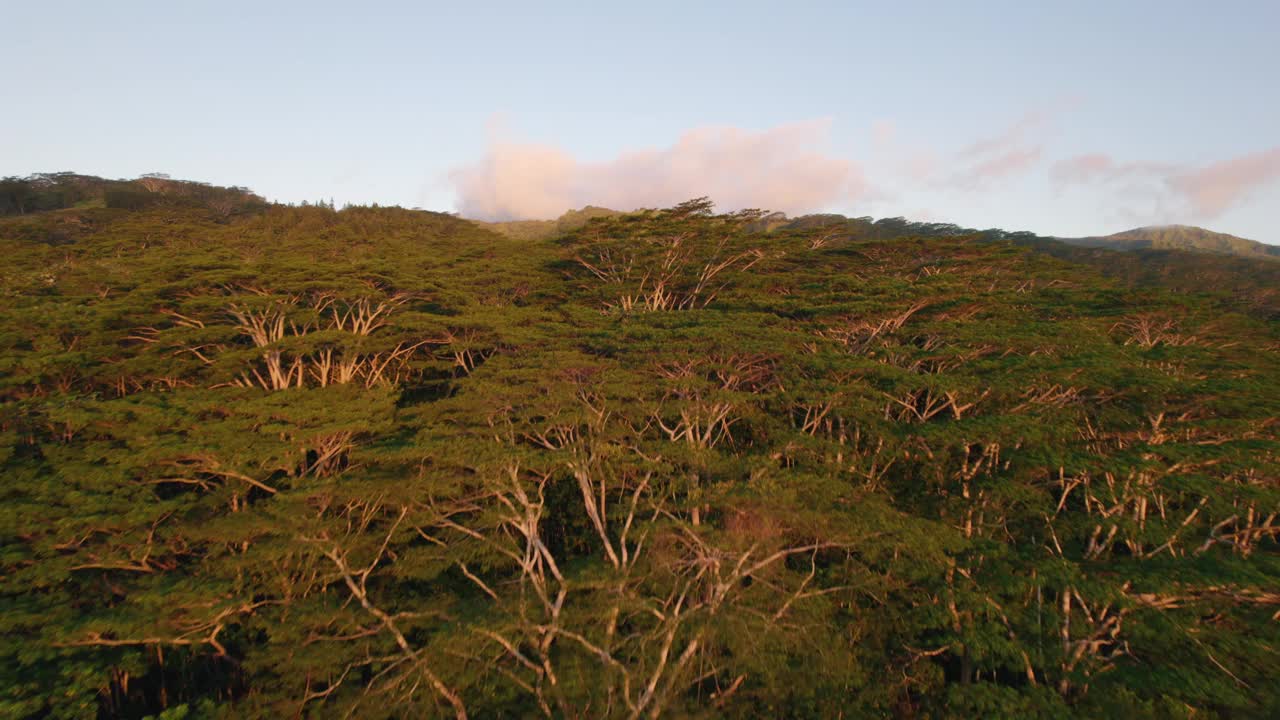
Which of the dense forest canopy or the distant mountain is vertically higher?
the distant mountain

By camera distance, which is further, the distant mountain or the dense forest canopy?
the distant mountain

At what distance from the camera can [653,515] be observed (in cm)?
1005

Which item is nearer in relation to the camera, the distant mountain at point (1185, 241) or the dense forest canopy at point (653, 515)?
the dense forest canopy at point (653, 515)

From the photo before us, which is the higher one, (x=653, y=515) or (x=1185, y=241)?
(x=1185, y=241)

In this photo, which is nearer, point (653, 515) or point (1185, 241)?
point (653, 515)

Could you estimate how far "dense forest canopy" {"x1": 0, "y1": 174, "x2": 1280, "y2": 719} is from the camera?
7094 millimetres

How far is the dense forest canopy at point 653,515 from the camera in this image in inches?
279

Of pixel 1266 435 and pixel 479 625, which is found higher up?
pixel 1266 435

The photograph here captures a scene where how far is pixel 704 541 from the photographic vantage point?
8.66m

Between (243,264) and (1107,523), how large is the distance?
22.9 meters

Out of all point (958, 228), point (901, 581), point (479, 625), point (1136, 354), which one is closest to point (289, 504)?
point (479, 625)

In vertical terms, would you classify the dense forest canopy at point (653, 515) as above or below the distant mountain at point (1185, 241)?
below

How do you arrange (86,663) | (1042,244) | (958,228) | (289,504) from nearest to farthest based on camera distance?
(86,663)
(289,504)
(958,228)
(1042,244)

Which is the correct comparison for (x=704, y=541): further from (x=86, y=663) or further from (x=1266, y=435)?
(x=1266, y=435)
